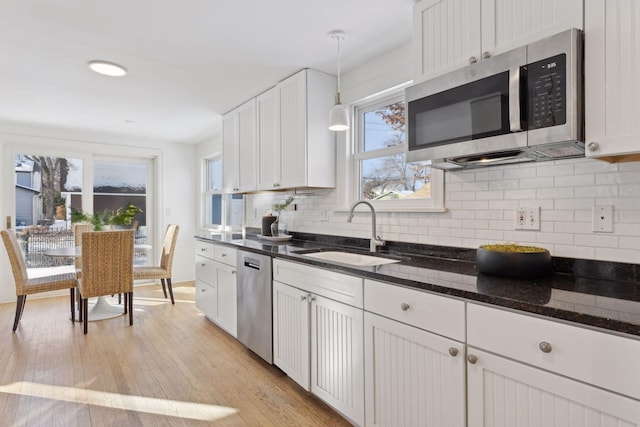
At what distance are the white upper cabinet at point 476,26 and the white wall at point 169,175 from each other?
4752 millimetres

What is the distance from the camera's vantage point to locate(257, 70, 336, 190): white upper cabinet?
9.14 feet

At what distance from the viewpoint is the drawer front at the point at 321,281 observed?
174cm

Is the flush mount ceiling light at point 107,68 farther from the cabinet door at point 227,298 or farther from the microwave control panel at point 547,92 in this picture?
the microwave control panel at point 547,92

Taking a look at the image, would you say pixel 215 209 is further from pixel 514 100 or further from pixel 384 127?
pixel 514 100

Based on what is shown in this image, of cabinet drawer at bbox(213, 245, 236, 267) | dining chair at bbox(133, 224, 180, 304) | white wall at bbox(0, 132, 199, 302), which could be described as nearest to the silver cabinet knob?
cabinet drawer at bbox(213, 245, 236, 267)

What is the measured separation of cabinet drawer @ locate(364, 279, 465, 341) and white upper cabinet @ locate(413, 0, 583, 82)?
1.07 meters

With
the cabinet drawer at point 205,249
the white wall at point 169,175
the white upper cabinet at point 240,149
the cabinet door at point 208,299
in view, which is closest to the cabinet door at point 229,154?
the white upper cabinet at point 240,149

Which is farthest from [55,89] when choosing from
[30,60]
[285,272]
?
[285,272]

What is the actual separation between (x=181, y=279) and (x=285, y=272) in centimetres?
401

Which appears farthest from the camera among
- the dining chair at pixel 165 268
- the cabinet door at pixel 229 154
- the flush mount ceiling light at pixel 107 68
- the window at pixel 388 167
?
the dining chair at pixel 165 268

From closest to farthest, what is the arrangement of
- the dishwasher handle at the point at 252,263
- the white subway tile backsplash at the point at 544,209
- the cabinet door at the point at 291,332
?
the white subway tile backsplash at the point at 544,209
the cabinet door at the point at 291,332
the dishwasher handle at the point at 252,263

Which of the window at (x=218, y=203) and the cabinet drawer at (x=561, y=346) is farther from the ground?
the window at (x=218, y=203)

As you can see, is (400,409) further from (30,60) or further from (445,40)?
(30,60)

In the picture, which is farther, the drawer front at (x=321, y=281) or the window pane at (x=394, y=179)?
the window pane at (x=394, y=179)
